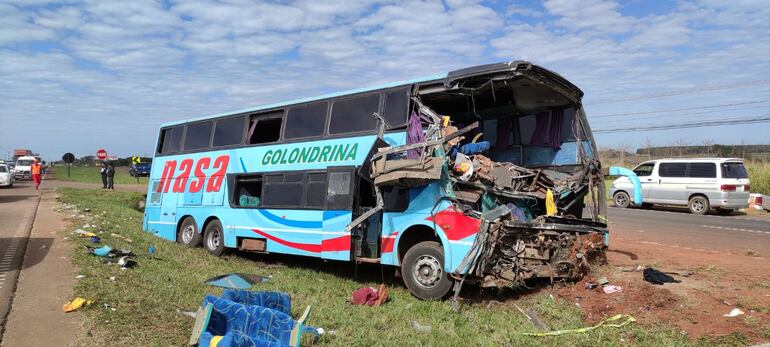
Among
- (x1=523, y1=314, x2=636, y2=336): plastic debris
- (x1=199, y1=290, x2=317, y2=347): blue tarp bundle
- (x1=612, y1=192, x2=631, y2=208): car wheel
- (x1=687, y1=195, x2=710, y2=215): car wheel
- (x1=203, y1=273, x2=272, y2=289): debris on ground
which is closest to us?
(x1=199, y1=290, x2=317, y2=347): blue tarp bundle

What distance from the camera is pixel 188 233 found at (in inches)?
499

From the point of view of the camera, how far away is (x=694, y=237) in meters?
12.5

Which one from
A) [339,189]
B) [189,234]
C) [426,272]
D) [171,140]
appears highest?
[171,140]

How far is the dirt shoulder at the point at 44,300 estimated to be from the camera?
515cm

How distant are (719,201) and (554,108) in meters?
13.6

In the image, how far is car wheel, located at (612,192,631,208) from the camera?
21469 millimetres

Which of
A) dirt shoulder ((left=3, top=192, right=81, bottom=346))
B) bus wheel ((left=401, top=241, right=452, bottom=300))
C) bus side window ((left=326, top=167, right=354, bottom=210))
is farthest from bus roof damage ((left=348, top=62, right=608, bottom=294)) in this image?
dirt shoulder ((left=3, top=192, right=81, bottom=346))

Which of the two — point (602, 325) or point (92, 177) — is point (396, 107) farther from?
point (92, 177)

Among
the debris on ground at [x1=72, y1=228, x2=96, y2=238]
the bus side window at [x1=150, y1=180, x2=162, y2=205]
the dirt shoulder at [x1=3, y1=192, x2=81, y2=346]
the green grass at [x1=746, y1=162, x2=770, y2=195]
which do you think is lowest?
the dirt shoulder at [x1=3, y1=192, x2=81, y2=346]

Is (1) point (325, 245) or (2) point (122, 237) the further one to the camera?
(2) point (122, 237)

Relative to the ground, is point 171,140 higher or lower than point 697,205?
higher

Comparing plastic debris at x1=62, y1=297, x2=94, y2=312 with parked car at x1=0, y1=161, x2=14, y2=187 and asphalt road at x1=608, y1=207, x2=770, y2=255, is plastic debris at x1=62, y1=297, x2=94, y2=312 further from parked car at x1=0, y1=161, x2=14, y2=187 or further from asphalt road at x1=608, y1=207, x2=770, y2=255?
parked car at x1=0, y1=161, x2=14, y2=187

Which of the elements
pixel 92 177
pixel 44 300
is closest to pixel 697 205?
pixel 44 300

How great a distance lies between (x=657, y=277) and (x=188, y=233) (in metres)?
10.1
